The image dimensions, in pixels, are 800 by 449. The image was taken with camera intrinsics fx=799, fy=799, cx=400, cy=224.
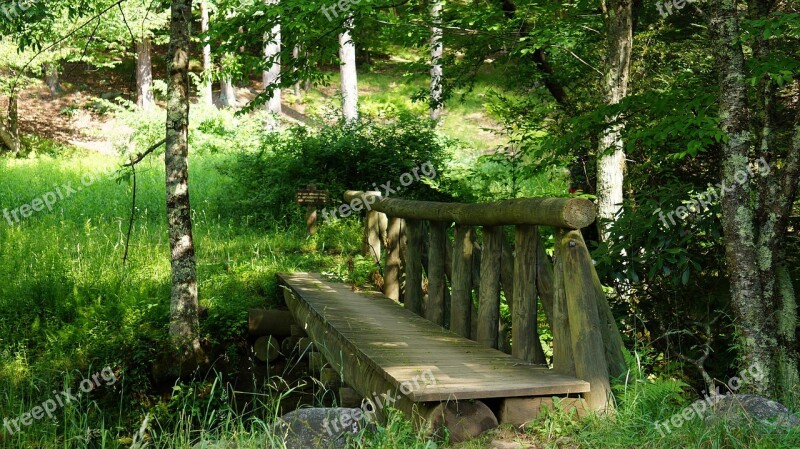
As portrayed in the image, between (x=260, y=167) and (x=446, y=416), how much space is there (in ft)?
35.0

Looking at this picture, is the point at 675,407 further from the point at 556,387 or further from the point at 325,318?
the point at 325,318

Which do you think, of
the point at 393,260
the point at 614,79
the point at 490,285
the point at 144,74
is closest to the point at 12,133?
the point at 144,74

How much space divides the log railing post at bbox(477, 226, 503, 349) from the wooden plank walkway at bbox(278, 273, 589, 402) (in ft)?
→ 0.57

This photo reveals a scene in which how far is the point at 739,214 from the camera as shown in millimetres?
5375

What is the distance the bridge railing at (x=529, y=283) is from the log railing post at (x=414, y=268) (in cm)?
26

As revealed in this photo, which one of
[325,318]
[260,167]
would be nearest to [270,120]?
[260,167]

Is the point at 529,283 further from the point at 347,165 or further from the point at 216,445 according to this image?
the point at 347,165

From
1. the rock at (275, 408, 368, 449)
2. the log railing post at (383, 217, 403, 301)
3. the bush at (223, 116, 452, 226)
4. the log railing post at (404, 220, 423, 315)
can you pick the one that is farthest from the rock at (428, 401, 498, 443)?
the bush at (223, 116, 452, 226)

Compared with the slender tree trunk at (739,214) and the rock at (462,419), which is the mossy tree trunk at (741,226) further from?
the rock at (462,419)

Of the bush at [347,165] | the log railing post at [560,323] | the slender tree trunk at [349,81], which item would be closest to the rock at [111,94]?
the slender tree trunk at [349,81]

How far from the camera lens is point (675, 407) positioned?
4629 mm

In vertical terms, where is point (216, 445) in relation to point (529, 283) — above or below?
below

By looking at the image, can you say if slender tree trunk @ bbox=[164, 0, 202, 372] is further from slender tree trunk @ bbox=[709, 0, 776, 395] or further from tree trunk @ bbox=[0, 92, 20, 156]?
tree trunk @ bbox=[0, 92, 20, 156]

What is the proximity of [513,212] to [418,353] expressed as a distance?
1212 millimetres
